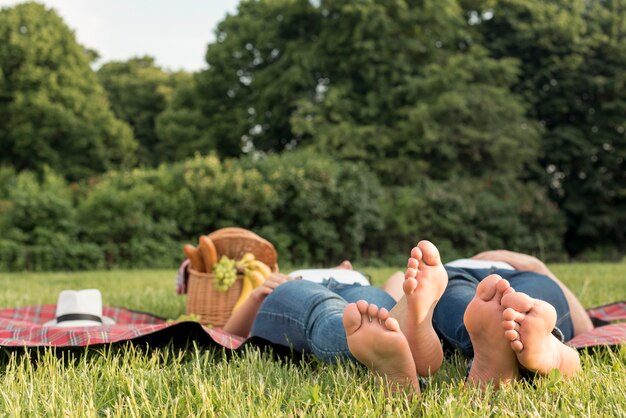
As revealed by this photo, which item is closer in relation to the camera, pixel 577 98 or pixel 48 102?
pixel 577 98

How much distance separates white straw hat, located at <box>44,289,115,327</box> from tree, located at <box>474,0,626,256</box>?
48.1 ft

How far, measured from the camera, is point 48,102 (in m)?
16.9

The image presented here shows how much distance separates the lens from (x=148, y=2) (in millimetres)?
8086

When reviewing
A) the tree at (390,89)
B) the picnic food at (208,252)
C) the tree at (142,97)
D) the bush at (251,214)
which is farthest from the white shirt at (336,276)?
the tree at (142,97)

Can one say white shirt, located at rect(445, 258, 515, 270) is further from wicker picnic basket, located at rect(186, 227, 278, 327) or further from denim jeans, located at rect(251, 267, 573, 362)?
wicker picnic basket, located at rect(186, 227, 278, 327)

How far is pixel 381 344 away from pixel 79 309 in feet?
6.29

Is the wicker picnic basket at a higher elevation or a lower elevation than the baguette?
lower

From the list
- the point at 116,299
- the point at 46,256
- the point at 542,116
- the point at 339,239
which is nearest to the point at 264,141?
the point at 339,239

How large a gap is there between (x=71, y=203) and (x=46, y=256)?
1.00m

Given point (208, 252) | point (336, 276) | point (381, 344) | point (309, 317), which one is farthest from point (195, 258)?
point (381, 344)

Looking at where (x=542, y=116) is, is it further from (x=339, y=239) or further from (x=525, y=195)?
(x=339, y=239)

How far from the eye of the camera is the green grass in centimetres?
145

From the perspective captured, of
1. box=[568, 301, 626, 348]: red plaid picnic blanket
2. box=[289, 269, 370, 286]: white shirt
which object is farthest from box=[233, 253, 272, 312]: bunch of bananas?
box=[568, 301, 626, 348]: red plaid picnic blanket

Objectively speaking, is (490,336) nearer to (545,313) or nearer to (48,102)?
(545,313)
